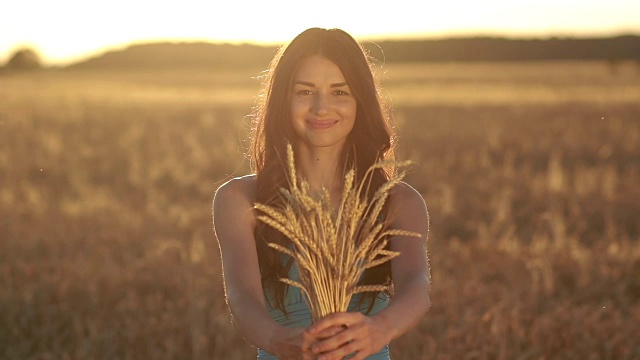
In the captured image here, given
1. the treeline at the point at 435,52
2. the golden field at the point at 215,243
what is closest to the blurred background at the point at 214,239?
the golden field at the point at 215,243

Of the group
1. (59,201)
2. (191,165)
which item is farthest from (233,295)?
(191,165)

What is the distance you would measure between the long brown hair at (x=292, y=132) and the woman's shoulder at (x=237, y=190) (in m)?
0.03

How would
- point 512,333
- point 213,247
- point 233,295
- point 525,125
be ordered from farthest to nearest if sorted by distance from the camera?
point 525,125
point 213,247
point 512,333
point 233,295

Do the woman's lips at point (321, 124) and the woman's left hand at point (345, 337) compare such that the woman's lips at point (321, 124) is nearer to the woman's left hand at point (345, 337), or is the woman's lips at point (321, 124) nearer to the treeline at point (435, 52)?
the woman's left hand at point (345, 337)

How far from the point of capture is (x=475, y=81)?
4078 cm

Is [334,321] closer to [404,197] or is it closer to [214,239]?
[404,197]

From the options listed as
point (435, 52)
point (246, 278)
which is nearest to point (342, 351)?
point (246, 278)

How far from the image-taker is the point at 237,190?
109 inches

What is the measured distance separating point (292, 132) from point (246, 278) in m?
0.48

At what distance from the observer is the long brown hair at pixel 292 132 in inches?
107

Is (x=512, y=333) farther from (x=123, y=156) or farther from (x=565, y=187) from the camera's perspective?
(x=123, y=156)

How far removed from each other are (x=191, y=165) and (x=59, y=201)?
3.11 meters

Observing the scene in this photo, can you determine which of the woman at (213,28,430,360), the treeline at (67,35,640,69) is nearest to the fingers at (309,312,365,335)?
the woman at (213,28,430,360)

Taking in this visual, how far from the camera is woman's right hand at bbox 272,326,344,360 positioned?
2.20 m
